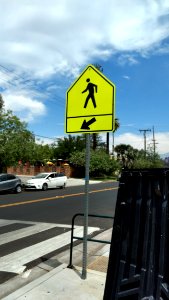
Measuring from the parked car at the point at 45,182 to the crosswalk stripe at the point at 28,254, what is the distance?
1939 cm

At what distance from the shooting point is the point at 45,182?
29656 mm

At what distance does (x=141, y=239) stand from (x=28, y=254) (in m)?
4.85

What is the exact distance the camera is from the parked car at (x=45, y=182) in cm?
2891

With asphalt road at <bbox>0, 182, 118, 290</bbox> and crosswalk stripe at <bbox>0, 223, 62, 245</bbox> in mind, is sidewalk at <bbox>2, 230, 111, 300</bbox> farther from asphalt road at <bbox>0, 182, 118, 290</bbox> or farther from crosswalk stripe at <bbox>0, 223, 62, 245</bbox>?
crosswalk stripe at <bbox>0, 223, 62, 245</bbox>

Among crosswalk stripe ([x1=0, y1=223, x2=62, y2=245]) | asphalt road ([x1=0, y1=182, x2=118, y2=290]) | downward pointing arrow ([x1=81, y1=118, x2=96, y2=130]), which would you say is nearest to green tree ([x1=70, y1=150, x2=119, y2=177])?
asphalt road ([x1=0, y1=182, x2=118, y2=290])

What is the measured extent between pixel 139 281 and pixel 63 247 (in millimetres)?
5402

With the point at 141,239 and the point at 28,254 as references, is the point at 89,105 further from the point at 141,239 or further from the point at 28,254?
the point at 28,254

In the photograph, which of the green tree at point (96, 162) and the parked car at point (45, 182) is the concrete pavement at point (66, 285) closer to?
the parked car at point (45, 182)

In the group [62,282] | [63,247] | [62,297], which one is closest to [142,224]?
[62,297]

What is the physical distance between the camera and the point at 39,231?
33.8 ft

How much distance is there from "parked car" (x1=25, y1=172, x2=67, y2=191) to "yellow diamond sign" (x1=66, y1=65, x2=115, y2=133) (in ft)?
77.4

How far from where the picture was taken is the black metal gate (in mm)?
3125

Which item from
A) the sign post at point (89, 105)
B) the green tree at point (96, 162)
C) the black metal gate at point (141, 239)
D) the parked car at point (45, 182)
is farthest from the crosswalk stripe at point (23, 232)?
the green tree at point (96, 162)

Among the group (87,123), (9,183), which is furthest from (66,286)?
(9,183)
